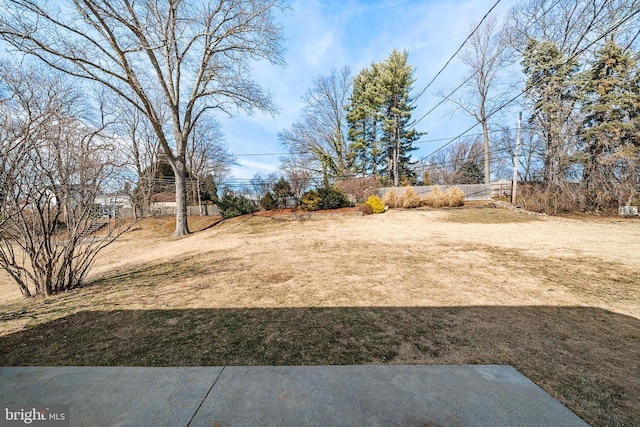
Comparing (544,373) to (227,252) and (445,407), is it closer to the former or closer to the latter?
(445,407)

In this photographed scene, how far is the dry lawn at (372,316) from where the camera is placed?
190 centimetres

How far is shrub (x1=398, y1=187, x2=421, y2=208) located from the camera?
1485cm

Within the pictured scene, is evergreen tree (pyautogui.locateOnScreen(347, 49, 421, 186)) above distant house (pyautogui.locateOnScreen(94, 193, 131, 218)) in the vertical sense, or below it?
above

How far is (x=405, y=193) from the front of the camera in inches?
594

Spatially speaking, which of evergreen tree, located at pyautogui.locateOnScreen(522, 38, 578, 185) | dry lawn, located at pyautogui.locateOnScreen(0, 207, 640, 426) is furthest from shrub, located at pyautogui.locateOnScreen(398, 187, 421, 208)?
dry lawn, located at pyautogui.locateOnScreen(0, 207, 640, 426)

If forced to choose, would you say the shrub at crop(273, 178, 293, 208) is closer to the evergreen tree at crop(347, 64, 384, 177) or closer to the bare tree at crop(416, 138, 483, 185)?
the evergreen tree at crop(347, 64, 384, 177)

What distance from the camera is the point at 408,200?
1486cm

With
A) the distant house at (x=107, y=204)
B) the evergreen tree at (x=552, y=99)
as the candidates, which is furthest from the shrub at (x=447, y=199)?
the distant house at (x=107, y=204)

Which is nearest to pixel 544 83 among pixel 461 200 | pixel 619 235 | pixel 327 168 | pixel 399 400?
pixel 461 200

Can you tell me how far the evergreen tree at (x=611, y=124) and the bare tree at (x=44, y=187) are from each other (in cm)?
1786

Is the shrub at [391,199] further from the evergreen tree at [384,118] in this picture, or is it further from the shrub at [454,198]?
the evergreen tree at [384,118]

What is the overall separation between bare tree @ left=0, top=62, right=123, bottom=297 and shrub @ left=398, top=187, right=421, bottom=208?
1376cm

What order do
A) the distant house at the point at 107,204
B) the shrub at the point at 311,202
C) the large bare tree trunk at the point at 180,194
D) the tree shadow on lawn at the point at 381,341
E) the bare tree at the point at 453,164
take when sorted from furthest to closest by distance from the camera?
the bare tree at the point at 453,164 → the shrub at the point at 311,202 → the large bare tree trunk at the point at 180,194 → the distant house at the point at 107,204 → the tree shadow on lawn at the point at 381,341

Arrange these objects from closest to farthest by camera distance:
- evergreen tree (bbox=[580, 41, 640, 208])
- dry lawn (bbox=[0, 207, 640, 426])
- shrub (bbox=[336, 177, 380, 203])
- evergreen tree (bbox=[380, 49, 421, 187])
Result: dry lawn (bbox=[0, 207, 640, 426]), evergreen tree (bbox=[580, 41, 640, 208]), shrub (bbox=[336, 177, 380, 203]), evergreen tree (bbox=[380, 49, 421, 187])
